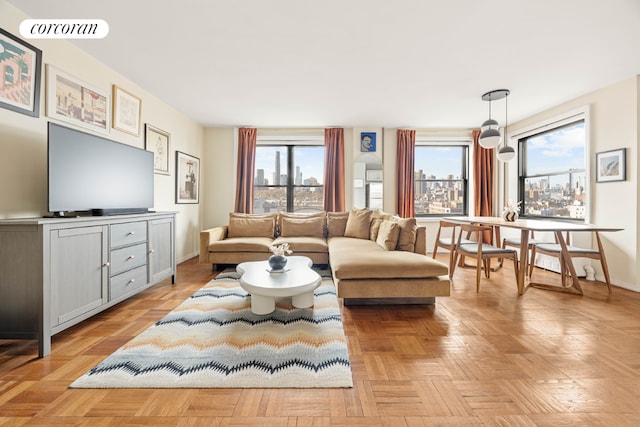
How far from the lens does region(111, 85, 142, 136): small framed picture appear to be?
3260 millimetres

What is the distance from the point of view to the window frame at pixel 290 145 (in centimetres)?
555

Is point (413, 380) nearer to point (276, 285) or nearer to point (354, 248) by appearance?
point (276, 285)

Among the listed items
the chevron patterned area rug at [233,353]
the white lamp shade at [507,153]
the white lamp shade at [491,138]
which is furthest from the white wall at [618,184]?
the chevron patterned area rug at [233,353]

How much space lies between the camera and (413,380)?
63.1 inches

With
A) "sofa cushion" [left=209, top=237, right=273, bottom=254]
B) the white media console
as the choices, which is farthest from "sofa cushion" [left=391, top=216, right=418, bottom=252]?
the white media console

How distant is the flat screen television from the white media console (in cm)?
26

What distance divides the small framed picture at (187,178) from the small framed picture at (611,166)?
19.2 feet

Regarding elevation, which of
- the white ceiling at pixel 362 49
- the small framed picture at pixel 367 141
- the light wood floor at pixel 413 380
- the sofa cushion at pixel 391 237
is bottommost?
the light wood floor at pixel 413 380

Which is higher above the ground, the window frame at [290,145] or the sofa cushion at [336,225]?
the window frame at [290,145]

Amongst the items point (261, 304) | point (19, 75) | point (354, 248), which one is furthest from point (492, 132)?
point (19, 75)

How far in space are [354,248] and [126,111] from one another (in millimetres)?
3140

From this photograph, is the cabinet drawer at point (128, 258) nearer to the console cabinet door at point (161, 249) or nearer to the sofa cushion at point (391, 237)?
the console cabinet door at point (161, 249)

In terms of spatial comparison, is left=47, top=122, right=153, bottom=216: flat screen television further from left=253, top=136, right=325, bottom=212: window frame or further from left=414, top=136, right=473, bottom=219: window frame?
left=414, top=136, right=473, bottom=219: window frame

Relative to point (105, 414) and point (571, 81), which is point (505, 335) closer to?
point (105, 414)
